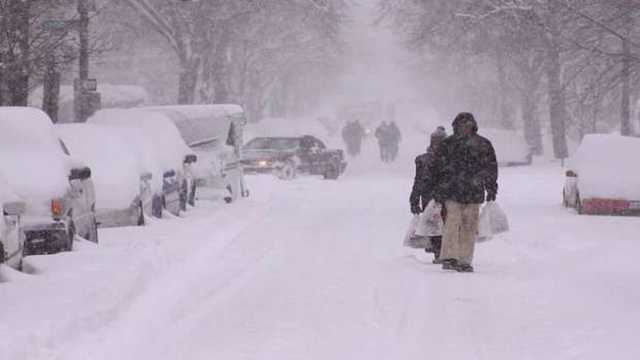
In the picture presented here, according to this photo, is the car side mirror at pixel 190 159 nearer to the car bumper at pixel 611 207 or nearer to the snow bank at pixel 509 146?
the car bumper at pixel 611 207

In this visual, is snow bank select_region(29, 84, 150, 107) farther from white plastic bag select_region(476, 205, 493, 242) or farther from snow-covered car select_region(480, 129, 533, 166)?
white plastic bag select_region(476, 205, 493, 242)

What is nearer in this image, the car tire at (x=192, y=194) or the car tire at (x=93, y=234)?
the car tire at (x=93, y=234)

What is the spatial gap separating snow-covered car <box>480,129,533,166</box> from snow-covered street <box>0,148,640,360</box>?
28.7 metres

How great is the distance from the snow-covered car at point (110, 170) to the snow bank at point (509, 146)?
31254 millimetres

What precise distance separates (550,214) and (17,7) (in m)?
10.6

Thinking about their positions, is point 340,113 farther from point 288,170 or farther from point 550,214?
point 550,214

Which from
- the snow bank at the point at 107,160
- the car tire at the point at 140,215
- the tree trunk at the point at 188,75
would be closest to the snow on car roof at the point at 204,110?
the snow bank at the point at 107,160

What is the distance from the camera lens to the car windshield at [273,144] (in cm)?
3831

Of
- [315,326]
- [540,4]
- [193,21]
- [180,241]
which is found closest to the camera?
[315,326]

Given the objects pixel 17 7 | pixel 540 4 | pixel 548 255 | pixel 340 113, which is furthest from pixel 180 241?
pixel 340 113

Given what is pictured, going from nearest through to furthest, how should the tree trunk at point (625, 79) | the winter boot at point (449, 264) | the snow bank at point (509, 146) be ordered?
1. the winter boot at point (449, 264)
2. the tree trunk at point (625, 79)
3. the snow bank at point (509, 146)

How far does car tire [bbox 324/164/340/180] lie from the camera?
129ft

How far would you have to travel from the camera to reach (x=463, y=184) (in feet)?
43.8

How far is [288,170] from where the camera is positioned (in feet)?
123
